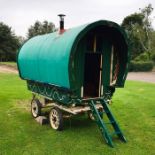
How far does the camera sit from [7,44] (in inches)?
2625

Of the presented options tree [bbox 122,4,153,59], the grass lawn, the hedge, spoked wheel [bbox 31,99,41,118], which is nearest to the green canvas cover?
spoked wheel [bbox 31,99,41,118]

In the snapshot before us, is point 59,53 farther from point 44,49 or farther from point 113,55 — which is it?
point 113,55

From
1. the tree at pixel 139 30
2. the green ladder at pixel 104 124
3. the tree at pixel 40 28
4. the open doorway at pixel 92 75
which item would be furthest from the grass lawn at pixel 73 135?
the tree at pixel 40 28

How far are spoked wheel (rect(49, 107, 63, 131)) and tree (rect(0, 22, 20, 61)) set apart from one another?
2164 inches

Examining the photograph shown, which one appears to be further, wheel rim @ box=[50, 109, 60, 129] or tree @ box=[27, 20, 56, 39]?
tree @ box=[27, 20, 56, 39]

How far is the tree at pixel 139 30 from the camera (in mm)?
63294

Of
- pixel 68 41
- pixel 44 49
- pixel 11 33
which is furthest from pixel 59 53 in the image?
pixel 11 33

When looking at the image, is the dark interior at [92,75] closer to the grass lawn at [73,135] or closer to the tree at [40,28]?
the grass lawn at [73,135]

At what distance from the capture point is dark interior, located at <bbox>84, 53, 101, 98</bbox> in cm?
1232

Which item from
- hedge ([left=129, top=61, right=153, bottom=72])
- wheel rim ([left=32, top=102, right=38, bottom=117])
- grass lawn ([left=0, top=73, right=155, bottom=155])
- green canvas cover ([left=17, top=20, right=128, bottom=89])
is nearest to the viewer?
grass lawn ([left=0, top=73, right=155, bottom=155])

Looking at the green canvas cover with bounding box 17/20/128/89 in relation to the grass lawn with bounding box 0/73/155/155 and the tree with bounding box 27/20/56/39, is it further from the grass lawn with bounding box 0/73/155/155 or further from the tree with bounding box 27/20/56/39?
the tree with bounding box 27/20/56/39

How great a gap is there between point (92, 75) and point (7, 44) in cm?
5658

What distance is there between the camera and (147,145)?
1019cm

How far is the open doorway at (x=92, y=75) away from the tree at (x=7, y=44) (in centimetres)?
5456
